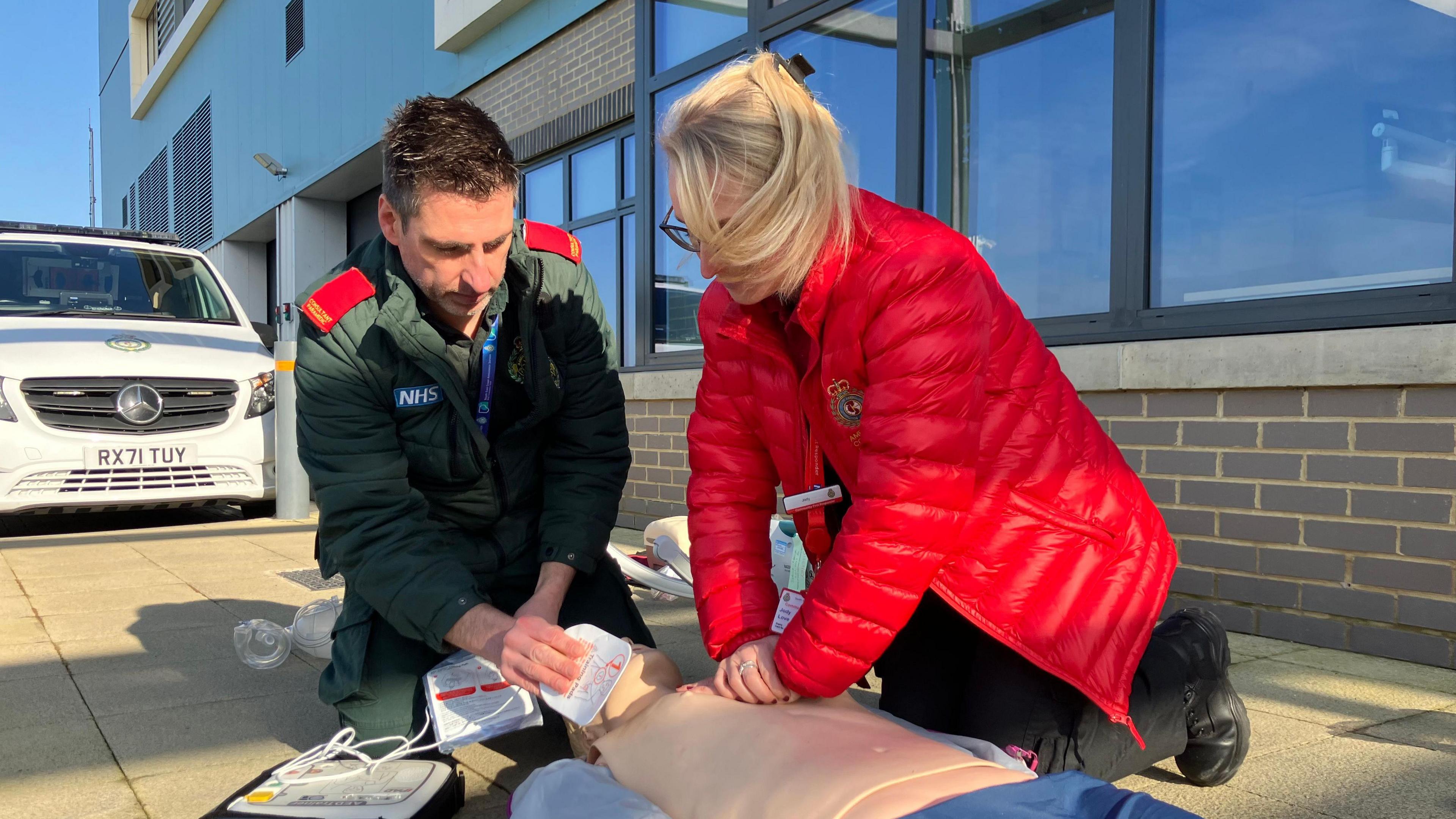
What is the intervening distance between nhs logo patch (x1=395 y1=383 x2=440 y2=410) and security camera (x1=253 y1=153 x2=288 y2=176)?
45.8 ft

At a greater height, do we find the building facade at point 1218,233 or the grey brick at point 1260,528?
the building facade at point 1218,233

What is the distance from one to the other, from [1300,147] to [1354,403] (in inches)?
42.5

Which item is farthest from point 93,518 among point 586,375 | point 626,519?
point 586,375

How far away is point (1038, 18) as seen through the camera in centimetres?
477

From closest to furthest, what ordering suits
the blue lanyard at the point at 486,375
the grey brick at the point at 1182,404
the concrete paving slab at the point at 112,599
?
the blue lanyard at the point at 486,375, the grey brick at the point at 1182,404, the concrete paving slab at the point at 112,599

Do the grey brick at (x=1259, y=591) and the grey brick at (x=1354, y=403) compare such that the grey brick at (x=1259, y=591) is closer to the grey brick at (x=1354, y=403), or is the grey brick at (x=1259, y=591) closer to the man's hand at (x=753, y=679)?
the grey brick at (x=1354, y=403)

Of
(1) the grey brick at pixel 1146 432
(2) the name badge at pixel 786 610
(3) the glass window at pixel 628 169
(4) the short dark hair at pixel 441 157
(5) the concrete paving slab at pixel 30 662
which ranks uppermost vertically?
(3) the glass window at pixel 628 169

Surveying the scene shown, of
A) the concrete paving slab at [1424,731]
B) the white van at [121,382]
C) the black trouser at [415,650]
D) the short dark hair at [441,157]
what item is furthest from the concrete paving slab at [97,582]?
the concrete paving slab at [1424,731]

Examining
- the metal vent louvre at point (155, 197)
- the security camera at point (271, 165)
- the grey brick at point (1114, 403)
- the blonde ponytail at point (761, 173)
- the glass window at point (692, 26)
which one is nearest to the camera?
the blonde ponytail at point (761, 173)

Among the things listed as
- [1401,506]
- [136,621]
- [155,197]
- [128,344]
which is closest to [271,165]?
[128,344]

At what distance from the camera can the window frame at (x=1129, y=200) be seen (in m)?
3.49

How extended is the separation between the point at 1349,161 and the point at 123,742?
434 cm

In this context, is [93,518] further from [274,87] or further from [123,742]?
[274,87]

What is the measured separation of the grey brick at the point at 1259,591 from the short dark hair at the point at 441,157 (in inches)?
116
